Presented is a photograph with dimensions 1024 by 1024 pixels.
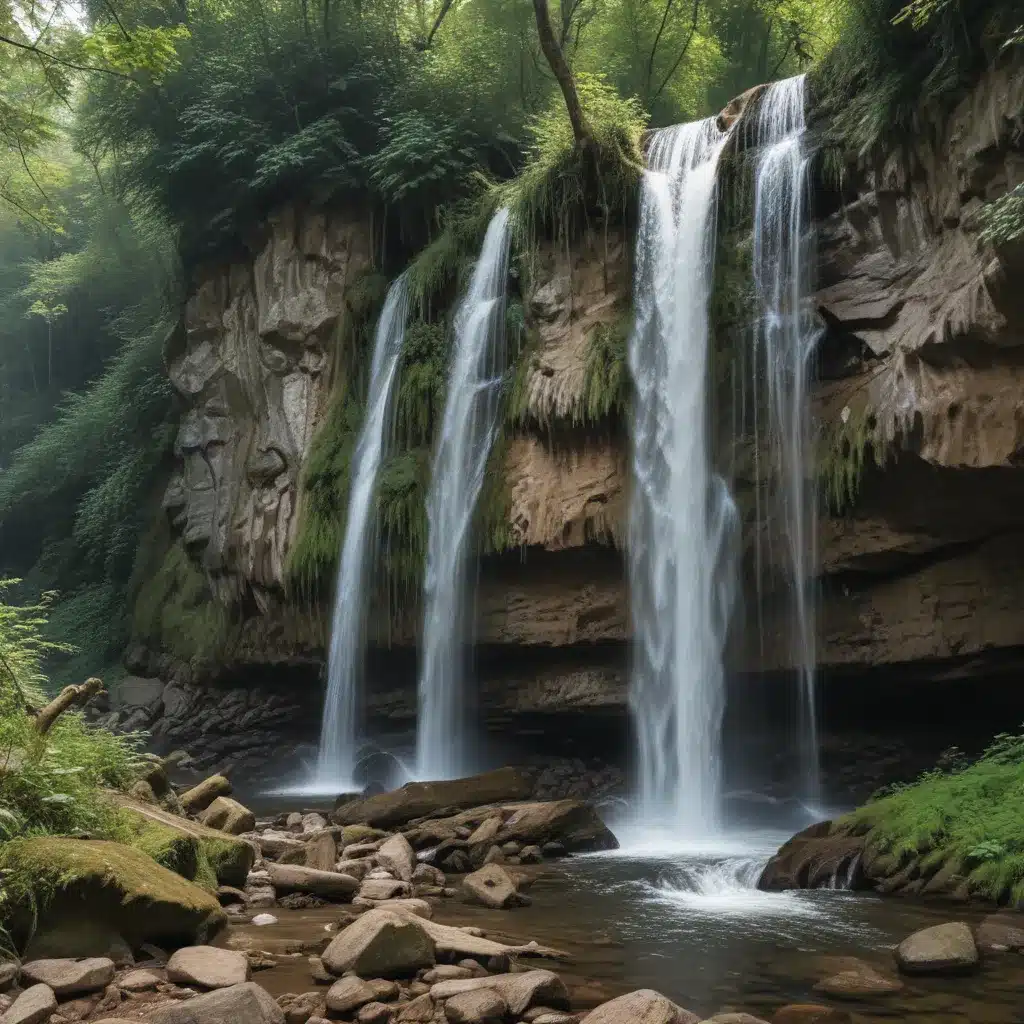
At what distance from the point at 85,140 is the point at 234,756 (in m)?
13.6

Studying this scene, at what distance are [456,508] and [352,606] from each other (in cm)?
237

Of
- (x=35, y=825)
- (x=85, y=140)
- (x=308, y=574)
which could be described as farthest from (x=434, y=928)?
(x=85, y=140)

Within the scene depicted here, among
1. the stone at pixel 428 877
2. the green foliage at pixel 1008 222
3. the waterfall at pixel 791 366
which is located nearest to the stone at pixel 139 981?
the stone at pixel 428 877

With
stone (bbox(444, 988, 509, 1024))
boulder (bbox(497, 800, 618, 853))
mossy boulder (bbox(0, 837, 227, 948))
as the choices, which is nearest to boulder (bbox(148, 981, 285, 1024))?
stone (bbox(444, 988, 509, 1024))

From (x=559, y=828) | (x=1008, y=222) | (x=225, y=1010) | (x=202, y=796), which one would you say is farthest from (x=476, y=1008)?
Result: (x=1008, y=222)

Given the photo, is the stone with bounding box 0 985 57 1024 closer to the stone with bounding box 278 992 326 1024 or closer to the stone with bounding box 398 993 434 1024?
the stone with bounding box 278 992 326 1024

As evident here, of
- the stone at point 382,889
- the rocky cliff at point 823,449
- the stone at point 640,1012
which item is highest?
the rocky cliff at point 823,449

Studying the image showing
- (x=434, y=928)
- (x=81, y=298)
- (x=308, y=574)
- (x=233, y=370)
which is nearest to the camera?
(x=434, y=928)

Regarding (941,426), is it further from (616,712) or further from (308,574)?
(308,574)

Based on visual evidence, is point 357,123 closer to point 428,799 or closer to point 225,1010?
point 428,799

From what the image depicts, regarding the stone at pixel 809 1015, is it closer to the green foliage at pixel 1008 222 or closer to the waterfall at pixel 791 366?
the green foliage at pixel 1008 222

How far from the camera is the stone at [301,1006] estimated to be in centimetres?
450

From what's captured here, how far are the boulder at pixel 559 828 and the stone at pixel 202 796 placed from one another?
3023mm

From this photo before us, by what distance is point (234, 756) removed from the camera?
1688cm
